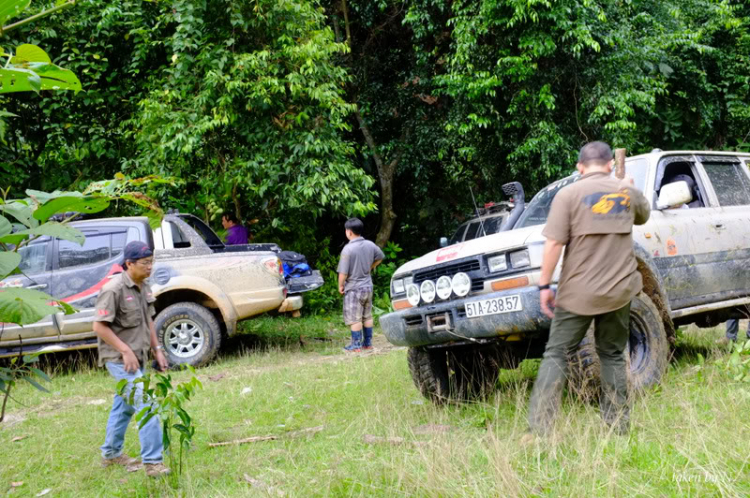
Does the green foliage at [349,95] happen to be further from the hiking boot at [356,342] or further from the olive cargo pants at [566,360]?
the olive cargo pants at [566,360]

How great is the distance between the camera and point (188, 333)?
877cm

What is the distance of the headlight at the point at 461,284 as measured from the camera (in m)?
4.97

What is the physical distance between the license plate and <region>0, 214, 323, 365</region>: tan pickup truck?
4.54m

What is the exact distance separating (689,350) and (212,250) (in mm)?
5869

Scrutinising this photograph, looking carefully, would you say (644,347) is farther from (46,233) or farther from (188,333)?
(188,333)

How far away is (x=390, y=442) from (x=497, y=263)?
1355mm

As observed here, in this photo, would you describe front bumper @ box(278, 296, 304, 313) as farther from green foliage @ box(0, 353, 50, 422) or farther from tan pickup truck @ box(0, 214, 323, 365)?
green foliage @ box(0, 353, 50, 422)

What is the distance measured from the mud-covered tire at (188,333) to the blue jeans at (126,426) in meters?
3.79

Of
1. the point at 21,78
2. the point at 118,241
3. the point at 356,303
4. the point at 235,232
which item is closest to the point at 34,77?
the point at 21,78

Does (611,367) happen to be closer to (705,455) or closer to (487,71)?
(705,455)

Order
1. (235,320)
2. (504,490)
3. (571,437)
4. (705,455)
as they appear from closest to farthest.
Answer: (504,490) < (705,455) < (571,437) < (235,320)

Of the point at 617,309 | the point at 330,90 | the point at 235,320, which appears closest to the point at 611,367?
the point at 617,309

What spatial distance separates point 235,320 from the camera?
8.88 metres

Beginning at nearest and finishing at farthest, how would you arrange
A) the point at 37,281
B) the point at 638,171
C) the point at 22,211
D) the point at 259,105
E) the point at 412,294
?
1. the point at 22,211
2. the point at 412,294
3. the point at 638,171
4. the point at 37,281
5. the point at 259,105
